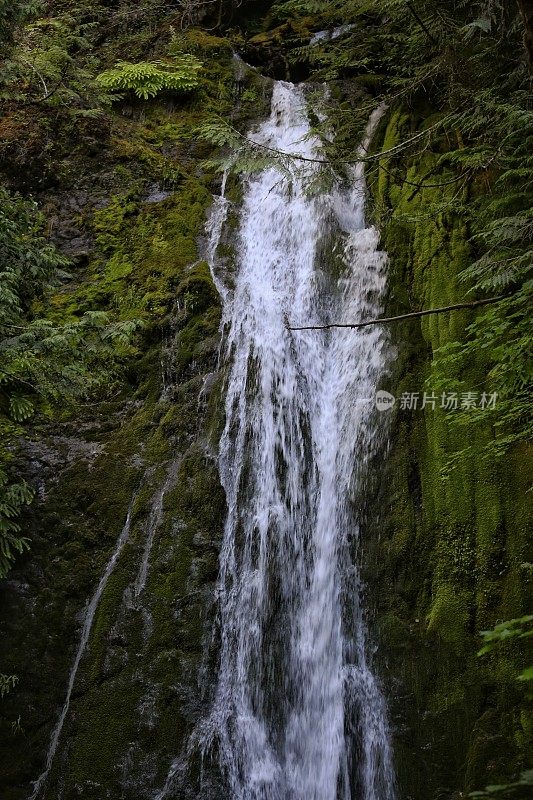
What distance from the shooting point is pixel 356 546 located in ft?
19.8

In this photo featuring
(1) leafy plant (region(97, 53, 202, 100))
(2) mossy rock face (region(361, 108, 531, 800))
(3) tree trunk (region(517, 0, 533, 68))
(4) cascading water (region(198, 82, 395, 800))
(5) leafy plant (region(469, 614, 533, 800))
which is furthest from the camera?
(1) leafy plant (region(97, 53, 202, 100))

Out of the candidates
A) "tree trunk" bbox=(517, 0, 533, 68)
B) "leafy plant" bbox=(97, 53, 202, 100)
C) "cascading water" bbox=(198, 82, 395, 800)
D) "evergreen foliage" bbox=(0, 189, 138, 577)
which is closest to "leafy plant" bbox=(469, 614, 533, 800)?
"tree trunk" bbox=(517, 0, 533, 68)

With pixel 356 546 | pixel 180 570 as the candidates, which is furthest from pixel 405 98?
pixel 180 570

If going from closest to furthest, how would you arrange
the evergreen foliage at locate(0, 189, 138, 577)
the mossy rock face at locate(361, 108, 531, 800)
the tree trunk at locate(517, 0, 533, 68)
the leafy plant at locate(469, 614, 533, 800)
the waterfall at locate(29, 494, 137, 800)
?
1. the leafy plant at locate(469, 614, 533, 800)
2. the tree trunk at locate(517, 0, 533, 68)
3. the mossy rock face at locate(361, 108, 531, 800)
4. the evergreen foliage at locate(0, 189, 138, 577)
5. the waterfall at locate(29, 494, 137, 800)

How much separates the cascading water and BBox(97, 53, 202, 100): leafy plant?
4.60 m

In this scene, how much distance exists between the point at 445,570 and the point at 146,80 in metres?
10.2

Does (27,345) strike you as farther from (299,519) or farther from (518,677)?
(518,677)

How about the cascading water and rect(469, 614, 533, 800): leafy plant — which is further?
the cascading water

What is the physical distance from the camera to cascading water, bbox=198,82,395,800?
5.39m

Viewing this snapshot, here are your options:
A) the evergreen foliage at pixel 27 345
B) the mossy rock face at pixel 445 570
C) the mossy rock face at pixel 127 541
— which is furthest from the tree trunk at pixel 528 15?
the mossy rock face at pixel 127 541

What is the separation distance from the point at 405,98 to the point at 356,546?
6.89 metres

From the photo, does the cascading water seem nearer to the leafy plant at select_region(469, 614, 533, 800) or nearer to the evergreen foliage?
the evergreen foliage

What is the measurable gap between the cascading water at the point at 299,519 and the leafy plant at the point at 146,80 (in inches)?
181

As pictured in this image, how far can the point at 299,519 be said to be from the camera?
6395mm
